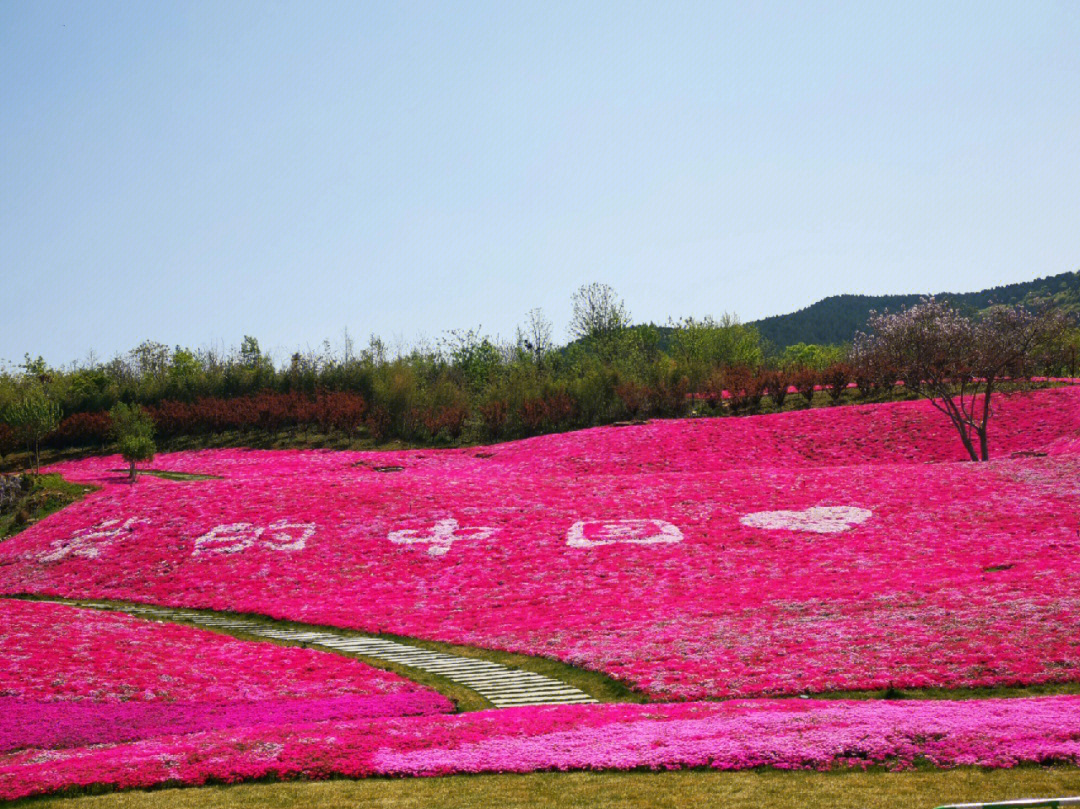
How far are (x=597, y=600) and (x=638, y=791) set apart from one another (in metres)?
13.1

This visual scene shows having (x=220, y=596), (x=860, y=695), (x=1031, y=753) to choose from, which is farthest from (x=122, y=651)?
(x=1031, y=753)

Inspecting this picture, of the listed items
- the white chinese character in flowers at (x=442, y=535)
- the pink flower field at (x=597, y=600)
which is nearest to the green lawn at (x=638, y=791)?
the pink flower field at (x=597, y=600)

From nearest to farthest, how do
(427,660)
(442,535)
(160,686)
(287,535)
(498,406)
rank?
(160,686) → (427,660) → (442,535) → (287,535) → (498,406)

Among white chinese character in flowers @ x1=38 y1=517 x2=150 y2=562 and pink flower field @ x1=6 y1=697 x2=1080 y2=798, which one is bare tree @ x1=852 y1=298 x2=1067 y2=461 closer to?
pink flower field @ x1=6 y1=697 x2=1080 y2=798

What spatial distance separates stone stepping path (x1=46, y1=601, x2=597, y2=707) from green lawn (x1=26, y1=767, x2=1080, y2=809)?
4.67 meters

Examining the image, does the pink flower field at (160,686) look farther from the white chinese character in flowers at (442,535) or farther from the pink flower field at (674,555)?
the white chinese character in flowers at (442,535)

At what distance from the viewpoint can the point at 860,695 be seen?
14.2 meters

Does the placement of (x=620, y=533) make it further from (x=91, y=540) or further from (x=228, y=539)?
(x=91, y=540)

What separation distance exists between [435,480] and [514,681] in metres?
20.8

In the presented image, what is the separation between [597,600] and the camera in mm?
23078

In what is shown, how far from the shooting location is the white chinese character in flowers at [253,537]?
98.0 ft

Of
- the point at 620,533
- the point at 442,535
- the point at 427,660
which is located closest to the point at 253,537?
the point at 442,535

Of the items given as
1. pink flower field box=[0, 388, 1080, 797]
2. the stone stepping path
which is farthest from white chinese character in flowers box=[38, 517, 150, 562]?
the stone stepping path

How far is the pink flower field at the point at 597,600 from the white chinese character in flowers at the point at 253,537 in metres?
0.13
